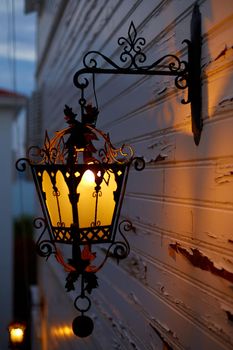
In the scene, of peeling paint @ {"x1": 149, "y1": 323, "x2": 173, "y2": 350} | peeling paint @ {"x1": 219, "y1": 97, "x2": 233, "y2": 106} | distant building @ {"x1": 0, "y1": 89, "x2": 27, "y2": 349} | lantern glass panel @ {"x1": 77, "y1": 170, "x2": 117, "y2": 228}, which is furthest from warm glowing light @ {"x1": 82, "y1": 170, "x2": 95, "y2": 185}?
distant building @ {"x1": 0, "y1": 89, "x2": 27, "y2": 349}

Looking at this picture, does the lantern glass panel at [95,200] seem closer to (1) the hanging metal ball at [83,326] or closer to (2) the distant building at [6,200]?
(1) the hanging metal ball at [83,326]

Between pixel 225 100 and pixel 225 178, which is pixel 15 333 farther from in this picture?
pixel 225 100

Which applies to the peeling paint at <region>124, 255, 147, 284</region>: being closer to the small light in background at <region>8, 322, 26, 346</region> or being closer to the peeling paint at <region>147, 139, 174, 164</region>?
the peeling paint at <region>147, 139, 174, 164</region>

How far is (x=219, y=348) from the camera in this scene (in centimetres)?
181

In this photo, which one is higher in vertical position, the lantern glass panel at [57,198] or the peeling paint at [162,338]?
the lantern glass panel at [57,198]

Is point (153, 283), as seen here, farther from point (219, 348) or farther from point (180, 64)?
point (180, 64)

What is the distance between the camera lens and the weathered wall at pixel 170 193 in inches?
70.7

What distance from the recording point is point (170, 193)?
2.33 m

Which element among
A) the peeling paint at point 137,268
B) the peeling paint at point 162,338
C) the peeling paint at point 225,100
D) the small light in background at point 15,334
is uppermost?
the peeling paint at point 225,100

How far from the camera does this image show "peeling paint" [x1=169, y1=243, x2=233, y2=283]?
1.76 metres

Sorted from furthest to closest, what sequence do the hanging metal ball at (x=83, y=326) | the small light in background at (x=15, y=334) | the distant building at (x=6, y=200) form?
the distant building at (x=6, y=200) → the small light in background at (x=15, y=334) → the hanging metal ball at (x=83, y=326)

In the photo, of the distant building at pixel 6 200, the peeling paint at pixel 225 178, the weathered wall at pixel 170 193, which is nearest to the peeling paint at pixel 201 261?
the weathered wall at pixel 170 193

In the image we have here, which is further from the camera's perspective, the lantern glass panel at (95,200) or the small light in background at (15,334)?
the small light in background at (15,334)

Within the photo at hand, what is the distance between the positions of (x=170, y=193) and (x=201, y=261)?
1.47 ft
